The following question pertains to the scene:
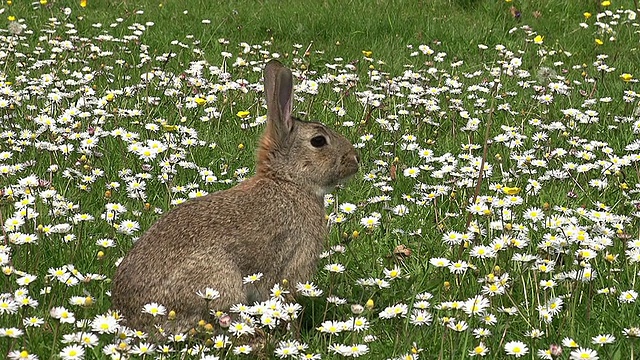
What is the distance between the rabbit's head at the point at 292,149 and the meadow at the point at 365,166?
310 mm

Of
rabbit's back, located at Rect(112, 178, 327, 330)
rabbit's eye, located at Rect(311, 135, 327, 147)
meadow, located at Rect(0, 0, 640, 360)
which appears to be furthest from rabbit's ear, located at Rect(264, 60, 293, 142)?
meadow, located at Rect(0, 0, 640, 360)

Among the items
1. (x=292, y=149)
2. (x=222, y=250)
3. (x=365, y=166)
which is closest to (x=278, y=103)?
(x=292, y=149)

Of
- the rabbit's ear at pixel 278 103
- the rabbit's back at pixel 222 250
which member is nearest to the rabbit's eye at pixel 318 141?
the rabbit's ear at pixel 278 103

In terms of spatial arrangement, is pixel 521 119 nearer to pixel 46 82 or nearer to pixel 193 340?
pixel 46 82

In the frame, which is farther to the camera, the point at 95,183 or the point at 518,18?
the point at 518,18

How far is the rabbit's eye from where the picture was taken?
226 inches

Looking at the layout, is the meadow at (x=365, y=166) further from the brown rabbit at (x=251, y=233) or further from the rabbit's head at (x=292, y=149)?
the rabbit's head at (x=292, y=149)

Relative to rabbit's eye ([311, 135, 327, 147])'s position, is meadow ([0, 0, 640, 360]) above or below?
below

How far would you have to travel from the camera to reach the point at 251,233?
491 cm

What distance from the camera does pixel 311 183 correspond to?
5652 millimetres

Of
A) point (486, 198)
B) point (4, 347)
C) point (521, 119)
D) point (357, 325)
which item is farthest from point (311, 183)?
point (521, 119)

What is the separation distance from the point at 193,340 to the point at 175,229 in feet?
2.04

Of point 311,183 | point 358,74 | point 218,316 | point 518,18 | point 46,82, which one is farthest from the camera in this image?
point 518,18

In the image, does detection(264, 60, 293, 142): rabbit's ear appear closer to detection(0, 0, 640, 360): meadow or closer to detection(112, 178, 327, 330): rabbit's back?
detection(112, 178, 327, 330): rabbit's back
